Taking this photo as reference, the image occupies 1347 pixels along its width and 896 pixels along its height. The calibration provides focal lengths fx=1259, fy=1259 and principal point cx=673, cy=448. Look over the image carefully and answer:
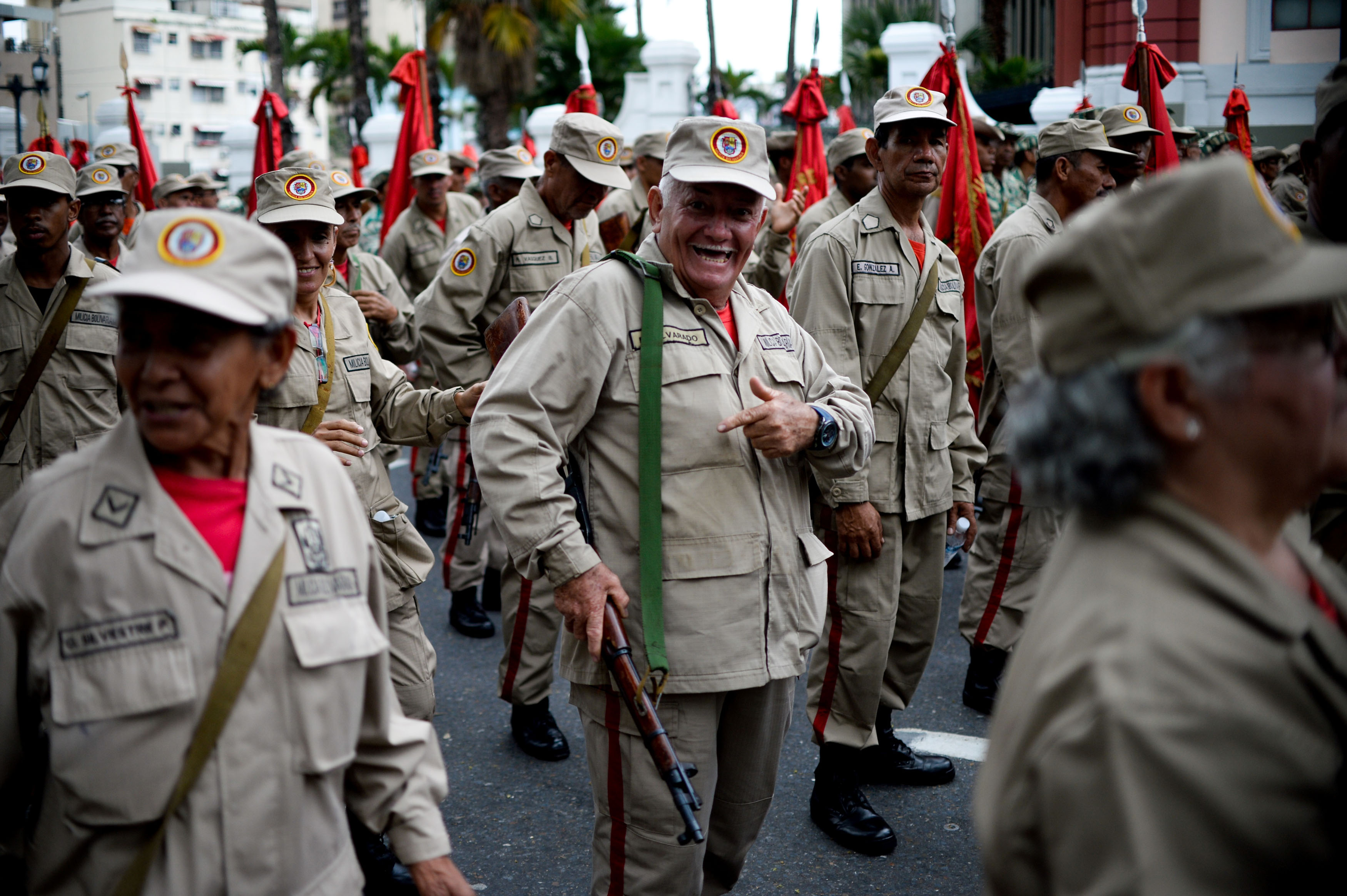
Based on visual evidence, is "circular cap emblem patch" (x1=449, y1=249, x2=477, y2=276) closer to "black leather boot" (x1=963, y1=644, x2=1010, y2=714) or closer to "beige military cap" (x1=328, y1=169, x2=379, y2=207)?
"beige military cap" (x1=328, y1=169, x2=379, y2=207)

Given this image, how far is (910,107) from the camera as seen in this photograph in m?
4.67

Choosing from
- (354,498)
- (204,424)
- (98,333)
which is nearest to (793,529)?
(354,498)

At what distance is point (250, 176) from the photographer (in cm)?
1659

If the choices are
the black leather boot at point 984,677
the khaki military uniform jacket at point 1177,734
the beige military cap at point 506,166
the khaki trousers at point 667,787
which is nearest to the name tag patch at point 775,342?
the khaki trousers at point 667,787

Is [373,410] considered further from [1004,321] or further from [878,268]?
[1004,321]

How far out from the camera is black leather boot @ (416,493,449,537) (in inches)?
329

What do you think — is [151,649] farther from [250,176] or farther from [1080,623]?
[250,176]

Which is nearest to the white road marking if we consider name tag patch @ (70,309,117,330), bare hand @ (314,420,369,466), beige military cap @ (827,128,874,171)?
bare hand @ (314,420,369,466)

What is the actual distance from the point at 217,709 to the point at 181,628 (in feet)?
0.44

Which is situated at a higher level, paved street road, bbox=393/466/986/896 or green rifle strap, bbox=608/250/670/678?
green rifle strap, bbox=608/250/670/678

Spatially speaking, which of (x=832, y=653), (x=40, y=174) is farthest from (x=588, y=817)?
(x=40, y=174)

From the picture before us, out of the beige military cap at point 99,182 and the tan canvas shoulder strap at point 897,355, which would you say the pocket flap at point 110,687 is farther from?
the beige military cap at point 99,182

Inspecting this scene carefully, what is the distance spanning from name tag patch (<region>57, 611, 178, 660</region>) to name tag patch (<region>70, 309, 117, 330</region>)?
130 inches

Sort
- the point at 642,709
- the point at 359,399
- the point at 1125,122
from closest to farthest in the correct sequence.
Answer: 1. the point at 642,709
2. the point at 359,399
3. the point at 1125,122
